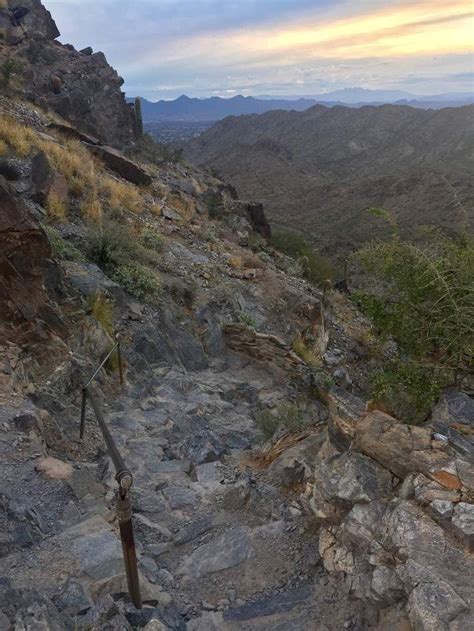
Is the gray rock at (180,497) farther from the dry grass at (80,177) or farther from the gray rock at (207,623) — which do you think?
the dry grass at (80,177)

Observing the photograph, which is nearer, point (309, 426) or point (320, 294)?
point (309, 426)

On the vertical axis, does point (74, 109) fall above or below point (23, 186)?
above

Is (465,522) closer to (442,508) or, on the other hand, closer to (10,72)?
(442,508)

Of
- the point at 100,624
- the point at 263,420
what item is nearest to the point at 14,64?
the point at 263,420

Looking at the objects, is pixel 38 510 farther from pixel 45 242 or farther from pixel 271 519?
pixel 45 242

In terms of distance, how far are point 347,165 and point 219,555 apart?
10450cm

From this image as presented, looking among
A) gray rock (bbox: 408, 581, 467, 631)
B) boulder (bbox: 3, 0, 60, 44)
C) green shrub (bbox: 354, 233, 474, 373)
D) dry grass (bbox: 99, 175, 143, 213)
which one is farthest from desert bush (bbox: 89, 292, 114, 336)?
boulder (bbox: 3, 0, 60, 44)

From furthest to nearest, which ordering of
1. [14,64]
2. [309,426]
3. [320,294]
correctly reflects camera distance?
[14,64], [320,294], [309,426]

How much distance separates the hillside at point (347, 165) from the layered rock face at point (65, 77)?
15.8 m

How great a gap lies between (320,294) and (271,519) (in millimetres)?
10245

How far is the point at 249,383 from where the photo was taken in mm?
9203

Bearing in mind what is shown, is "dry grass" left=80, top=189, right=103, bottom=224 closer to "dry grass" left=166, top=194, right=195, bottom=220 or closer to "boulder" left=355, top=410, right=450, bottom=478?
"dry grass" left=166, top=194, right=195, bottom=220

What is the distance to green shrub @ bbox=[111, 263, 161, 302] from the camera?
358 inches

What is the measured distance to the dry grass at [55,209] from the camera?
31.6 ft
